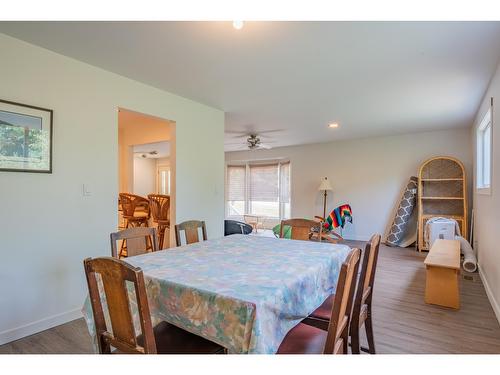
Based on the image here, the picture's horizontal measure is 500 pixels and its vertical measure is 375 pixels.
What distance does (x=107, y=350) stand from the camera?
133 centimetres

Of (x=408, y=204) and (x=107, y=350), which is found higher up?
(x=408, y=204)

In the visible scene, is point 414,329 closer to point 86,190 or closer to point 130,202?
point 86,190

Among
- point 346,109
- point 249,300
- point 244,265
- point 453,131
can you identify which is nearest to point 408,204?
point 453,131

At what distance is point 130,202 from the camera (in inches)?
172

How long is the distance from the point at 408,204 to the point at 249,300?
5545 millimetres

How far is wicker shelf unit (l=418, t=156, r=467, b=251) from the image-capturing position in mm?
5375

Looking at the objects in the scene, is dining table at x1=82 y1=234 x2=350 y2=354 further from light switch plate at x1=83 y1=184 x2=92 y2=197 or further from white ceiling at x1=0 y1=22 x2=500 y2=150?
white ceiling at x1=0 y1=22 x2=500 y2=150

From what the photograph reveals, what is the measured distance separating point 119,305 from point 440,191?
6.10 m

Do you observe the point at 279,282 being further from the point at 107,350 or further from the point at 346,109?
the point at 346,109

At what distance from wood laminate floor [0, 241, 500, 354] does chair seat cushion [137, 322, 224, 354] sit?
101 cm

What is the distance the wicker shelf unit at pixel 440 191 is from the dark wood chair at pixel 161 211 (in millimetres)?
4528

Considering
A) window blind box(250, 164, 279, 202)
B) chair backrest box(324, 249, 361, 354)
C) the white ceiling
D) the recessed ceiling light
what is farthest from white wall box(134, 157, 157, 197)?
chair backrest box(324, 249, 361, 354)

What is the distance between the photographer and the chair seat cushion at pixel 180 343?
1.32 metres
